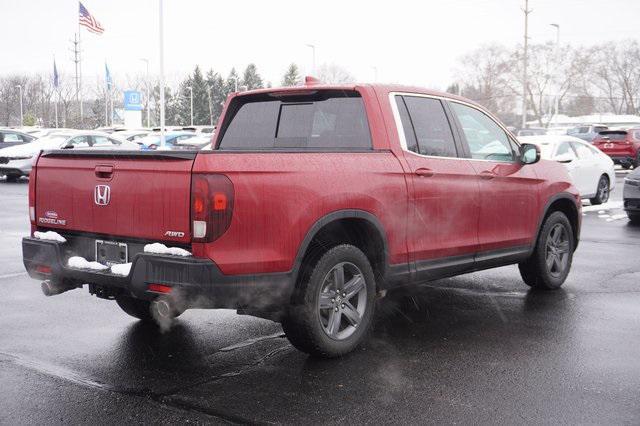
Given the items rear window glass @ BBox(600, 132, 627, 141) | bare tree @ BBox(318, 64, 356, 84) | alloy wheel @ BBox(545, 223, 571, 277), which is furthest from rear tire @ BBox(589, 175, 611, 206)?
bare tree @ BBox(318, 64, 356, 84)

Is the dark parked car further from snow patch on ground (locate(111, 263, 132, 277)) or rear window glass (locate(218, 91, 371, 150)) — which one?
snow patch on ground (locate(111, 263, 132, 277))

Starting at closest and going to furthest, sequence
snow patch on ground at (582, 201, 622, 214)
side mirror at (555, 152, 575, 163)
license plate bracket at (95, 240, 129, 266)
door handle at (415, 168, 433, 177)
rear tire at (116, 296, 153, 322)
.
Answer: license plate bracket at (95, 240, 129, 266) < door handle at (415, 168, 433, 177) < rear tire at (116, 296, 153, 322) < side mirror at (555, 152, 575, 163) < snow patch on ground at (582, 201, 622, 214)

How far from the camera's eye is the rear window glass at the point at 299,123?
17.7 feet

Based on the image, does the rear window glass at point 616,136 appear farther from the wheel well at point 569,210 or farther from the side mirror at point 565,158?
the wheel well at point 569,210

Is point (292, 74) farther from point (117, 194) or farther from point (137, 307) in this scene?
point (117, 194)

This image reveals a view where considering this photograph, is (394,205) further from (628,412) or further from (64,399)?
(64,399)

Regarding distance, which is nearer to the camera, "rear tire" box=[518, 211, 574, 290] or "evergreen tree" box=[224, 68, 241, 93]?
"rear tire" box=[518, 211, 574, 290]

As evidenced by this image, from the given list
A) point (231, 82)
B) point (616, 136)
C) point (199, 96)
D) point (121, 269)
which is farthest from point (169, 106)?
point (121, 269)

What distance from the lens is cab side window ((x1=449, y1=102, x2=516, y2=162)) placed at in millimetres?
6102

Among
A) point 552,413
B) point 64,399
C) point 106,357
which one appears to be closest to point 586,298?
point 552,413

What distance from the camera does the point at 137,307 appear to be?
5789 mm

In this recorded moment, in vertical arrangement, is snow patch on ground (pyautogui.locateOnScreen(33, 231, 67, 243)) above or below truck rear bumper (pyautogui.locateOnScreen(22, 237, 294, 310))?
above

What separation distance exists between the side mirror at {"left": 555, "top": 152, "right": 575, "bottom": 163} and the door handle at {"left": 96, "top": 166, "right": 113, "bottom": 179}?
474 inches

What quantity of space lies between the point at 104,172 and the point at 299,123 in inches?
66.9
